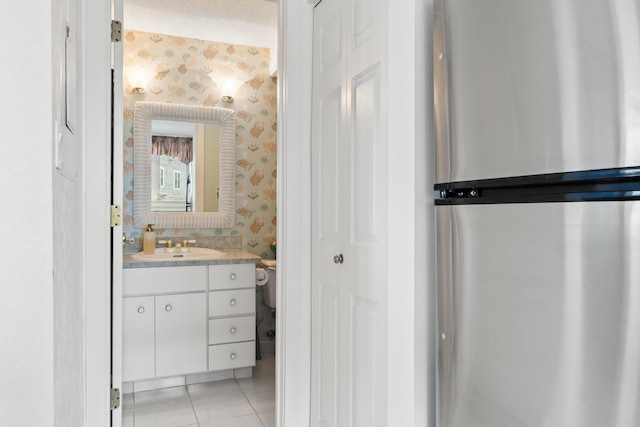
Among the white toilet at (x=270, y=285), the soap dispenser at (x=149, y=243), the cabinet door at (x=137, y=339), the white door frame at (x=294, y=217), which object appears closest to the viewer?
the white door frame at (x=294, y=217)

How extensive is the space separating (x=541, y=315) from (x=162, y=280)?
254cm

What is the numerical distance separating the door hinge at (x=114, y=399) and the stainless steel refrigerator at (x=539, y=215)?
1.50m

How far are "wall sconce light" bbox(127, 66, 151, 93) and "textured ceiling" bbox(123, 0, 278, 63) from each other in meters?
0.32

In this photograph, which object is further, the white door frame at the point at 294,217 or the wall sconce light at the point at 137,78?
the wall sconce light at the point at 137,78

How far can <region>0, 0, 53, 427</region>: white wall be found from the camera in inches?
20.5

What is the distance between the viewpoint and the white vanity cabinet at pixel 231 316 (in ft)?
9.64

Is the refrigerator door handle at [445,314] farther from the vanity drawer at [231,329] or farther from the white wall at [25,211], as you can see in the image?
the vanity drawer at [231,329]

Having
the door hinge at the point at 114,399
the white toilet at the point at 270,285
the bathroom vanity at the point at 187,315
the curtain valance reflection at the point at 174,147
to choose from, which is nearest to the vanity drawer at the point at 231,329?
the bathroom vanity at the point at 187,315

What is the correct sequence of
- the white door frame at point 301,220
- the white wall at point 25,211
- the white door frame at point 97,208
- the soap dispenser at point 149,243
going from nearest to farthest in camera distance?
the white wall at point 25,211 → the white door frame at point 301,220 → the white door frame at point 97,208 → the soap dispenser at point 149,243

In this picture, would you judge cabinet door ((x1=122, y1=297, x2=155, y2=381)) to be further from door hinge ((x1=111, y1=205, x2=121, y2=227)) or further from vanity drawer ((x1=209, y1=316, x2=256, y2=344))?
door hinge ((x1=111, y1=205, x2=121, y2=227))

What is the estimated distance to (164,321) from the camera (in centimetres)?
280

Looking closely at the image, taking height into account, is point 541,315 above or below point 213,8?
below

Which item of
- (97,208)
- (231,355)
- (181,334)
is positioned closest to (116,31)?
(97,208)

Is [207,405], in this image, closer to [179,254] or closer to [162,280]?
[162,280]
